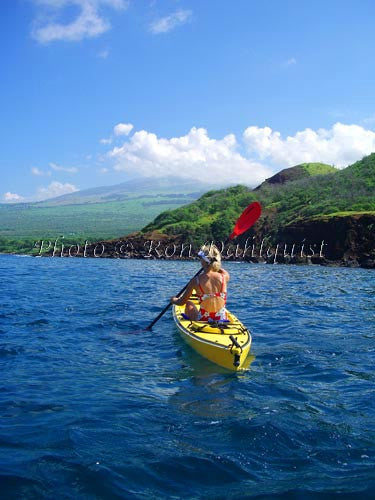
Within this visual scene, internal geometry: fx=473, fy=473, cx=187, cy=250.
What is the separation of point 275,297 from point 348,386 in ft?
36.9

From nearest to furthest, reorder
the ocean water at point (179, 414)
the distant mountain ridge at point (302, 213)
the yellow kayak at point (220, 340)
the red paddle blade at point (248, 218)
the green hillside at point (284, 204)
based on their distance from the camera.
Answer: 1. the ocean water at point (179, 414)
2. the yellow kayak at point (220, 340)
3. the red paddle blade at point (248, 218)
4. the distant mountain ridge at point (302, 213)
5. the green hillside at point (284, 204)

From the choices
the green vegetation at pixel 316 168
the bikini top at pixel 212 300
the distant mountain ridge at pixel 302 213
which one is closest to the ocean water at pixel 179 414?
the bikini top at pixel 212 300

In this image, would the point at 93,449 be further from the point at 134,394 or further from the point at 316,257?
the point at 316,257

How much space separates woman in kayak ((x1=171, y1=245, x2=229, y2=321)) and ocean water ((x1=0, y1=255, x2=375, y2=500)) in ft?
3.26

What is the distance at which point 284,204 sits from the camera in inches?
2375

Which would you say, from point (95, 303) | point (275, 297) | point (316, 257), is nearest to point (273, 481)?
point (95, 303)

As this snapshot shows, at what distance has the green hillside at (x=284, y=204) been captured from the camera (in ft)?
175

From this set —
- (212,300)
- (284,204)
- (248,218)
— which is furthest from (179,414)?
(284,204)

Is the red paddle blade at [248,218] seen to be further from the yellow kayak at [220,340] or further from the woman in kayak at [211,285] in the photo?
the woman in kayak at [211,285]

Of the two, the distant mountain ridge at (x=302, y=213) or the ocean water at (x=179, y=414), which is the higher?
the distant mountain ridge at (x=302, y=213)

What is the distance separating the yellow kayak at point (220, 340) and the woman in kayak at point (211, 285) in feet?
0.75

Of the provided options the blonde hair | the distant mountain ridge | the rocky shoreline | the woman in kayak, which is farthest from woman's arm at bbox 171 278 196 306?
the distant mountain ridge

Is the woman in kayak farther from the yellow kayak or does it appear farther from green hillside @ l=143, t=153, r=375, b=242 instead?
green hillside @ l=143, t=153, r=375, b=242

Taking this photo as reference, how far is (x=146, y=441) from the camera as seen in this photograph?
222 inches
